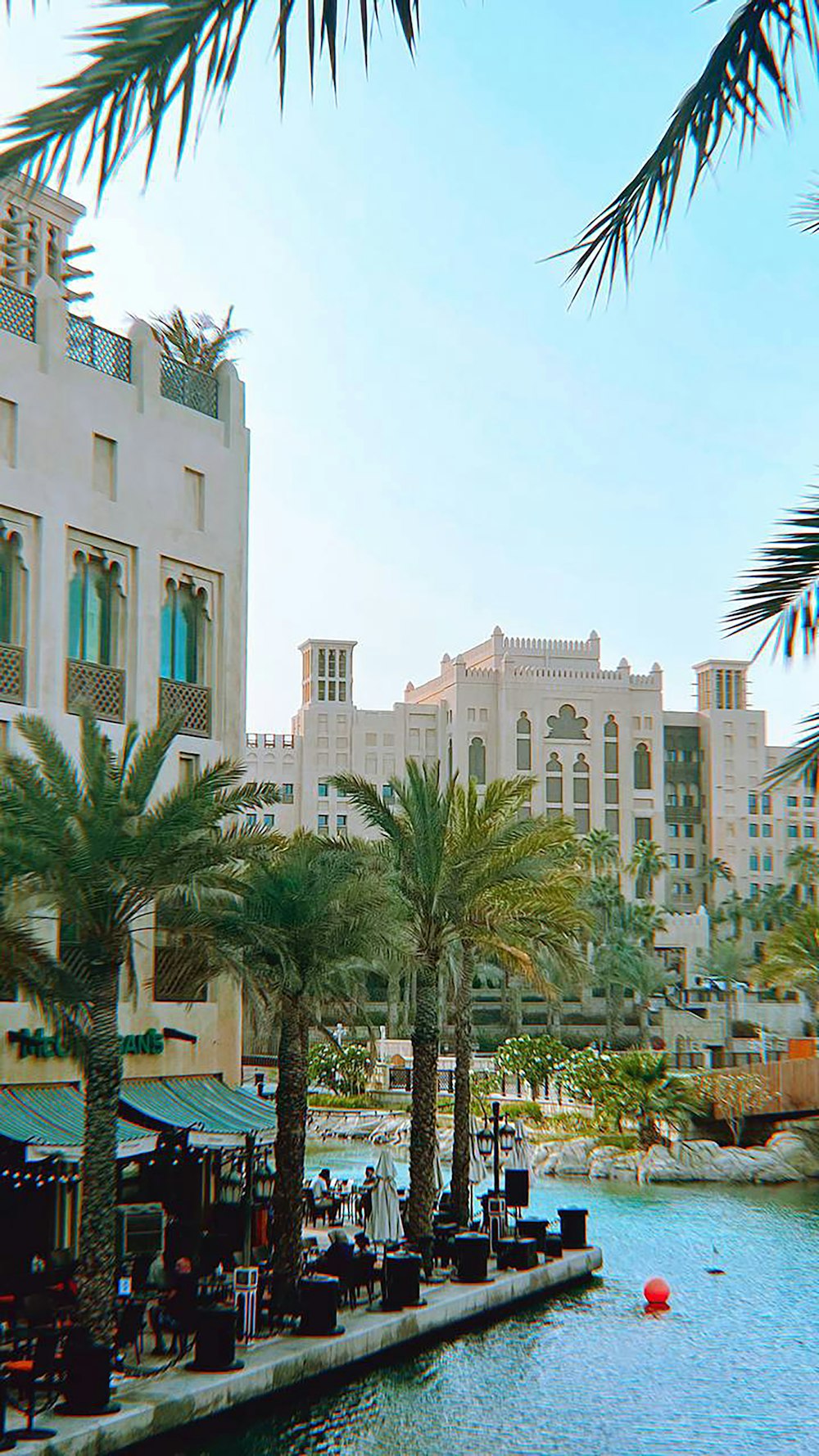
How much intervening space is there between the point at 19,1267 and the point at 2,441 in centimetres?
1137

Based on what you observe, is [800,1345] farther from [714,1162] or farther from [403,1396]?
[714,1162]

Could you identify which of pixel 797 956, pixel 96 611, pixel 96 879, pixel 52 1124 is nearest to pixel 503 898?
pixel 96 611

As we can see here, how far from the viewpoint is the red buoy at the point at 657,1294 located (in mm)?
23078

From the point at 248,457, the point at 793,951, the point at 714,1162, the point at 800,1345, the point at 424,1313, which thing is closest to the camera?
the point at 424,1313

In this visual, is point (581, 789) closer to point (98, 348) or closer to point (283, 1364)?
point (98, 348)

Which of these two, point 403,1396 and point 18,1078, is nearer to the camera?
point 403,1396

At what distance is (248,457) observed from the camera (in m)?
28.7

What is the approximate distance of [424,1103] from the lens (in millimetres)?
23188

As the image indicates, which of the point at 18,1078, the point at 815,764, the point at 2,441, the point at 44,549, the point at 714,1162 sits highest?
the point at 2,441

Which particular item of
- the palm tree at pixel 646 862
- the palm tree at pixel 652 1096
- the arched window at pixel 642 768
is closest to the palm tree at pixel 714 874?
the arched window at pixel 642 768

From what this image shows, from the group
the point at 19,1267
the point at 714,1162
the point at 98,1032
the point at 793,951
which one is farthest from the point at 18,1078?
the point at 793,951

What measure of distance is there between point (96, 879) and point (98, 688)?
28.3 feet

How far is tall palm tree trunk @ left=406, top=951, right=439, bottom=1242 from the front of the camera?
2253 cm

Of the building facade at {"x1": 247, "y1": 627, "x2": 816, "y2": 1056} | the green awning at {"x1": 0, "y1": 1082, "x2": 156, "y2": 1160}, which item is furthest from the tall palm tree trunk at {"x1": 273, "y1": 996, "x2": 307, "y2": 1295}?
the building facade at {"x1": 247, "y1": 627, "x2": 816, "y2": 1056}
